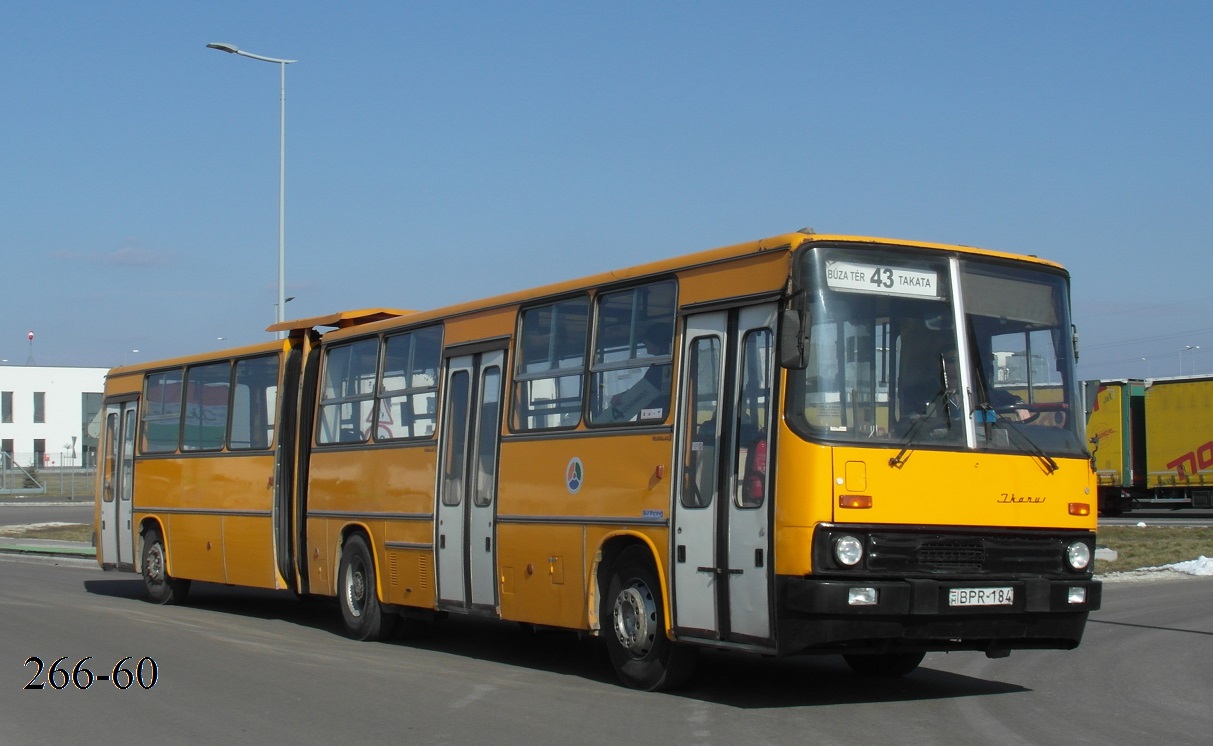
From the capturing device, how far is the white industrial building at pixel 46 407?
8969cm

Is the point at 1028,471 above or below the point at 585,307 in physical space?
below

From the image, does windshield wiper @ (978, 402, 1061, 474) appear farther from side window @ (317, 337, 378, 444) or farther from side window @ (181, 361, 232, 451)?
side window @ (181, 361, 232, 451)

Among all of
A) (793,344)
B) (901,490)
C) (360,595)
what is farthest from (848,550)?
(360,595)

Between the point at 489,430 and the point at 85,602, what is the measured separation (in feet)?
29.7

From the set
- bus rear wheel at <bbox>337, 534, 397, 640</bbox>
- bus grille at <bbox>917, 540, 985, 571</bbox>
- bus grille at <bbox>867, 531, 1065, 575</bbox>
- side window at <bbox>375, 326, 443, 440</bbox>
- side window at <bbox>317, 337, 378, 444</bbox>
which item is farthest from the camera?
side window at <bbox>317, 337, 378, 444</bbox>

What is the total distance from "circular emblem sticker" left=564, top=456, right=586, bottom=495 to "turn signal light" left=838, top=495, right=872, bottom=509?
9.38 feet

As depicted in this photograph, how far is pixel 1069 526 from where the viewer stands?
31.3ft

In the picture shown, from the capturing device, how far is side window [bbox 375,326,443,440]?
534 inches

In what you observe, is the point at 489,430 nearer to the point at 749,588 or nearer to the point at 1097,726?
the point at 749,588

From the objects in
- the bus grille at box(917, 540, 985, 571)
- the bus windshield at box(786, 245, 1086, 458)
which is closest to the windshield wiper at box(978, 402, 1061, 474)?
the bus windshield at box(786, 245, 1086, 458)

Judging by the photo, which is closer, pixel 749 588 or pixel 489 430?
pixel 749 588

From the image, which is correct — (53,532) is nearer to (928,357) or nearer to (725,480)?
(725,480)

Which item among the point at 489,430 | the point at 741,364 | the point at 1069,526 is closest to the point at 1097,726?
the point at 1069,526

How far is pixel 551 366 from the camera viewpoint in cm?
1162
